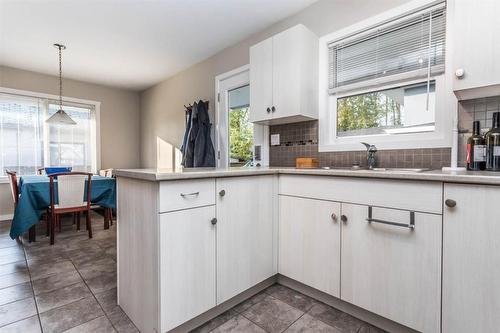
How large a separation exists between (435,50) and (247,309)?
214 cm

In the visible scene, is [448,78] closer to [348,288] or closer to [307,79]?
[307,79]

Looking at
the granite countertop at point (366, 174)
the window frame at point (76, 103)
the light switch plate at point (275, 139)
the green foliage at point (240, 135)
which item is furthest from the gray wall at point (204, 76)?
the granite countertop at point (366, 174)

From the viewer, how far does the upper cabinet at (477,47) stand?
125 cm

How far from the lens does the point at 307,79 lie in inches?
84.6

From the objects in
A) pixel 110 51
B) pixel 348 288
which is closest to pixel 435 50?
pixel 348 288

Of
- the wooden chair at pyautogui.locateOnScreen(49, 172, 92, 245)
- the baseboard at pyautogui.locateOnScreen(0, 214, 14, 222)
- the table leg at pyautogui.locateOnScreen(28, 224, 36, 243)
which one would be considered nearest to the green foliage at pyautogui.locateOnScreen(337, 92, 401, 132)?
the wooden chair at pyautogui.locateOnScreen(49, 172, 92, 245)

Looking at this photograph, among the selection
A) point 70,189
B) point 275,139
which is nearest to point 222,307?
point 275,139

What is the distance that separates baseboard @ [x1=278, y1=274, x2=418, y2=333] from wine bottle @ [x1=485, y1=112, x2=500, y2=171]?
3.16 ft

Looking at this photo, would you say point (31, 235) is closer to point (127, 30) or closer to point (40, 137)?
point (40, 137)

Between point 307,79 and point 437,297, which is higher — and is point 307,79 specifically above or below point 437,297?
above

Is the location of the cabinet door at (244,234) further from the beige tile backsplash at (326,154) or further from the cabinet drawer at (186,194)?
Answer: the beige tile backsplash at (326,154)

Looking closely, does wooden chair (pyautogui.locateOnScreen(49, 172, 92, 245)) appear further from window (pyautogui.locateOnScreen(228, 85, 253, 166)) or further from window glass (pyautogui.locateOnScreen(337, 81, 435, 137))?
window glass (pyautogui.locateOnScreen(337, 81, 435, 137))

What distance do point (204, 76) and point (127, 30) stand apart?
112cm

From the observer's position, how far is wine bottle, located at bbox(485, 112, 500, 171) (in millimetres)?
1337
